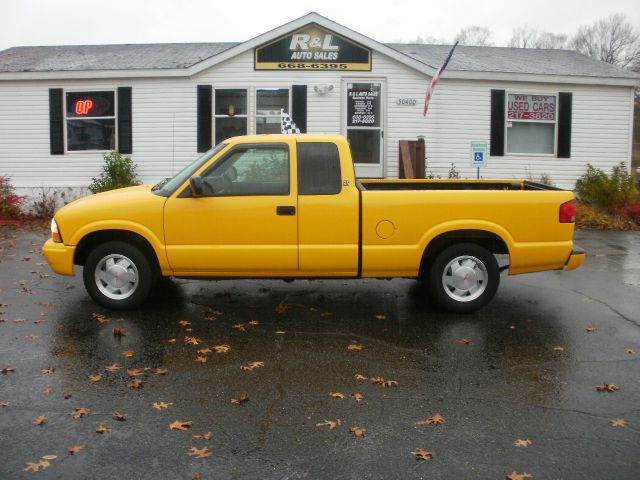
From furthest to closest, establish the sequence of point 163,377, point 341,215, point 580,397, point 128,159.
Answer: point 128,159 → point 341,215 → point 163,377 → point 580,397

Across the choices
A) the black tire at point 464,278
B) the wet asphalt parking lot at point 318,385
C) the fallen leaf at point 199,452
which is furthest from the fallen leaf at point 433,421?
the black tire at point 464,278

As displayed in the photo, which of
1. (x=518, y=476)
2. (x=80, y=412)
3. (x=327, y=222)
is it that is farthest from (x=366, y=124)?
(x=518, y=476)

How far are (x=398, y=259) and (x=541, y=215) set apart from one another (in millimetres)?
1508

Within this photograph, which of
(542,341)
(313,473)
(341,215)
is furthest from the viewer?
(341,215)

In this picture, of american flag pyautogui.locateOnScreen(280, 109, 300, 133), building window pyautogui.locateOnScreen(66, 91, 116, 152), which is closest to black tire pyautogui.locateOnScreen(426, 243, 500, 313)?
american flag pyautogui.locateOnScreen(280, 109, 300, 133)

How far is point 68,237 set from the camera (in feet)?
22.6

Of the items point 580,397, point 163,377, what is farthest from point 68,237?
point 580,397

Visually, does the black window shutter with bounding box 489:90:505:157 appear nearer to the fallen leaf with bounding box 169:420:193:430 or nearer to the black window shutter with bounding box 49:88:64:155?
the black window shutter with bounding box 49:88:64:155

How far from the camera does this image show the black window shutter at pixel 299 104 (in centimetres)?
1502

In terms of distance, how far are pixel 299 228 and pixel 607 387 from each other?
312 centimetres

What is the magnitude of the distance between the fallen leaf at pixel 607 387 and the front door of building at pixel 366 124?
1067 centimetres

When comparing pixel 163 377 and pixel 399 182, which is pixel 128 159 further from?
pixel 163 377

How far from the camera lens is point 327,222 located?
22.1 feet

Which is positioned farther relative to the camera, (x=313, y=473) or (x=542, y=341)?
(x=542, y=341)
